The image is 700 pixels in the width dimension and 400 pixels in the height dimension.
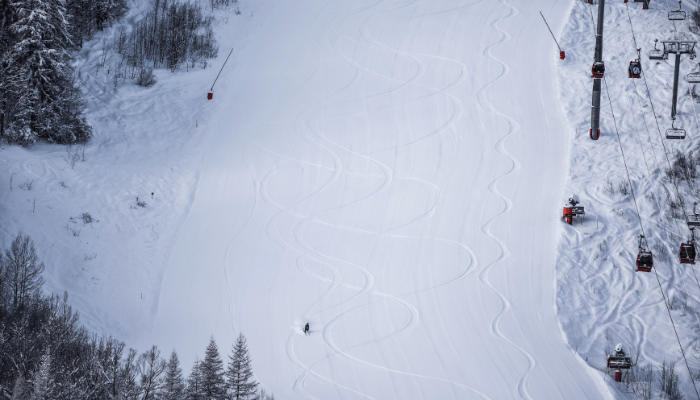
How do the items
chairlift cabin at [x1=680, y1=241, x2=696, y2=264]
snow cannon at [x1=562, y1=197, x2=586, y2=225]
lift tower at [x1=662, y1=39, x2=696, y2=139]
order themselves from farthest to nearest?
lift tower at [x1=662, y1=39, x2=696, y2=139] → snow cannon at [x1=562, y1=197, x2=586, y2=225] → chairlift cabin at [x1=680, y1=241, x2=696, y2=264]

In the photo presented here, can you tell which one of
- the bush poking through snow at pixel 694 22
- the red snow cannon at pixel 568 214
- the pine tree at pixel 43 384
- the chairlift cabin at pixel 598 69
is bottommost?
the pine tree at pixel 43 384

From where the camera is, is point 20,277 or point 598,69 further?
point 598,69

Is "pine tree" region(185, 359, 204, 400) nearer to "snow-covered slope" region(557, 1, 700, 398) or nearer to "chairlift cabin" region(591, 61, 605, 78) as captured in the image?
"snow-covered slope" region(557, 1, 700, 398)

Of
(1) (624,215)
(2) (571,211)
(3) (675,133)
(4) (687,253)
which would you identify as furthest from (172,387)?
(3) (675,133)

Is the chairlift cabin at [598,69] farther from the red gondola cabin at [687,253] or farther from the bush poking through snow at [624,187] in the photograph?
the red gondola cabin at [687,253]

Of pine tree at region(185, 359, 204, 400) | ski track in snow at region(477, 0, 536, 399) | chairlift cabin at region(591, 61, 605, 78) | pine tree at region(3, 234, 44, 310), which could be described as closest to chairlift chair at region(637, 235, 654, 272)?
ski track in snow at region(477, 0, 536, 399)

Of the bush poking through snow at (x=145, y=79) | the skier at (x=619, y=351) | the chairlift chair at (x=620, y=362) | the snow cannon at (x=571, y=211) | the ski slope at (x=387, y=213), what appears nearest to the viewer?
the chairlift chair at (x=620, y=362)

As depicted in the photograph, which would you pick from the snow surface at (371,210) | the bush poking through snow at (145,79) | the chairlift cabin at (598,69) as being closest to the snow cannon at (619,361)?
the snow surface at (371,210)

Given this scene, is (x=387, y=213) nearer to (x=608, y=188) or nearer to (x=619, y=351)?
(x=608, y=188)

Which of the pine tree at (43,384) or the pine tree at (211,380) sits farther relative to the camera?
the pine tree at (211,380)
